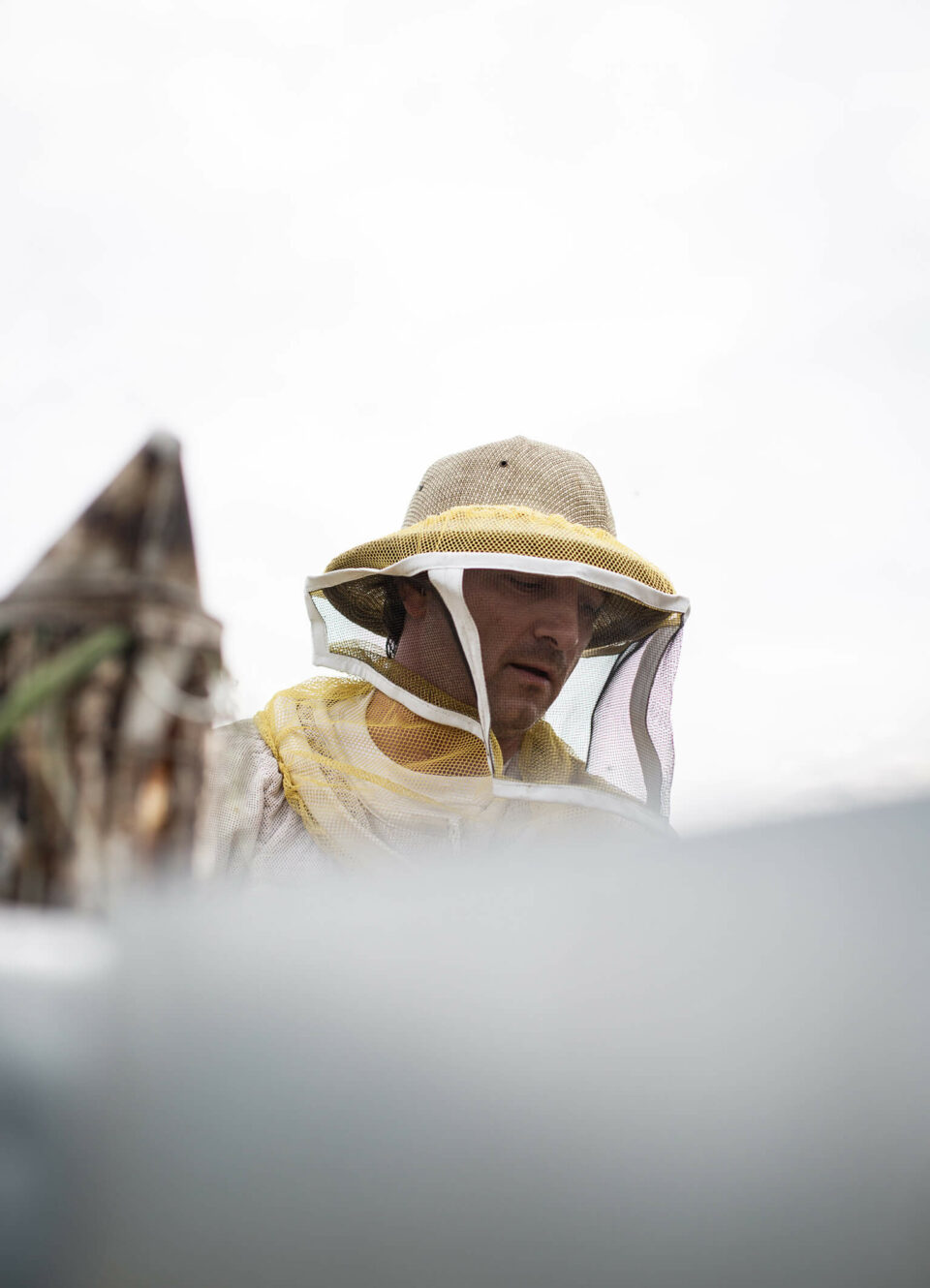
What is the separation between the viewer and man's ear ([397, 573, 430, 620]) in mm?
2117

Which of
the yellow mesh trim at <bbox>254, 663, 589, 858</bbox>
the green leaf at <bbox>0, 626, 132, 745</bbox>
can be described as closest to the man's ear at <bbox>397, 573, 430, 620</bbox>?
the yellow mesh trim at <bbox>254, 663, 589, 858</bbox>

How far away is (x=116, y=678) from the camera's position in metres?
2.00

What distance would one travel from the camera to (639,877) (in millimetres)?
446

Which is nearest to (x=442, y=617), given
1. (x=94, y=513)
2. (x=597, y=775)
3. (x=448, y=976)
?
(x=597, y=775)

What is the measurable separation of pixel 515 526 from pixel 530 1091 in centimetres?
159

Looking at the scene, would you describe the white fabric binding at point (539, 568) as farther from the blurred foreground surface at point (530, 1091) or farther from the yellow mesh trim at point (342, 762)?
the blurred foreground surface at point (530, 1091)

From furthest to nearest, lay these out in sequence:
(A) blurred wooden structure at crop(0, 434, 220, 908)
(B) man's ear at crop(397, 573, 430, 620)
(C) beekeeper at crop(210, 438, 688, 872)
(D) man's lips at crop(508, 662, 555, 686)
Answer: (B) man's ear at crop(397, 573, 430, 620) < (D) man's lips at crop(508, 662, 555, 686) < (C) beekeeper at crop(210, 438, 688, 872) < (A) blurred wooden structure at crop(0, 434, 220, 908)

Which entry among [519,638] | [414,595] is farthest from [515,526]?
[414,595]

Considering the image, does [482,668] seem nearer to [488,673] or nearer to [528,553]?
[488,673]

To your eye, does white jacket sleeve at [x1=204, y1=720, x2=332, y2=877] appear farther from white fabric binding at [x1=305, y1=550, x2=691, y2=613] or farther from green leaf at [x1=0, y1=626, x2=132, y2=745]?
white fabric binding at [x1=305, y1=550, x2=691, y2=613]

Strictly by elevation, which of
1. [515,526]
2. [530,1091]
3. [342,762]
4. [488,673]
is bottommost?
[530,1091]

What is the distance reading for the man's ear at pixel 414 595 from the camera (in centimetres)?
212

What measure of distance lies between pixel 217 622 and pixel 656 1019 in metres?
1.46

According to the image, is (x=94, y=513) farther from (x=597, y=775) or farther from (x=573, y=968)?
(x=573, y=968)
